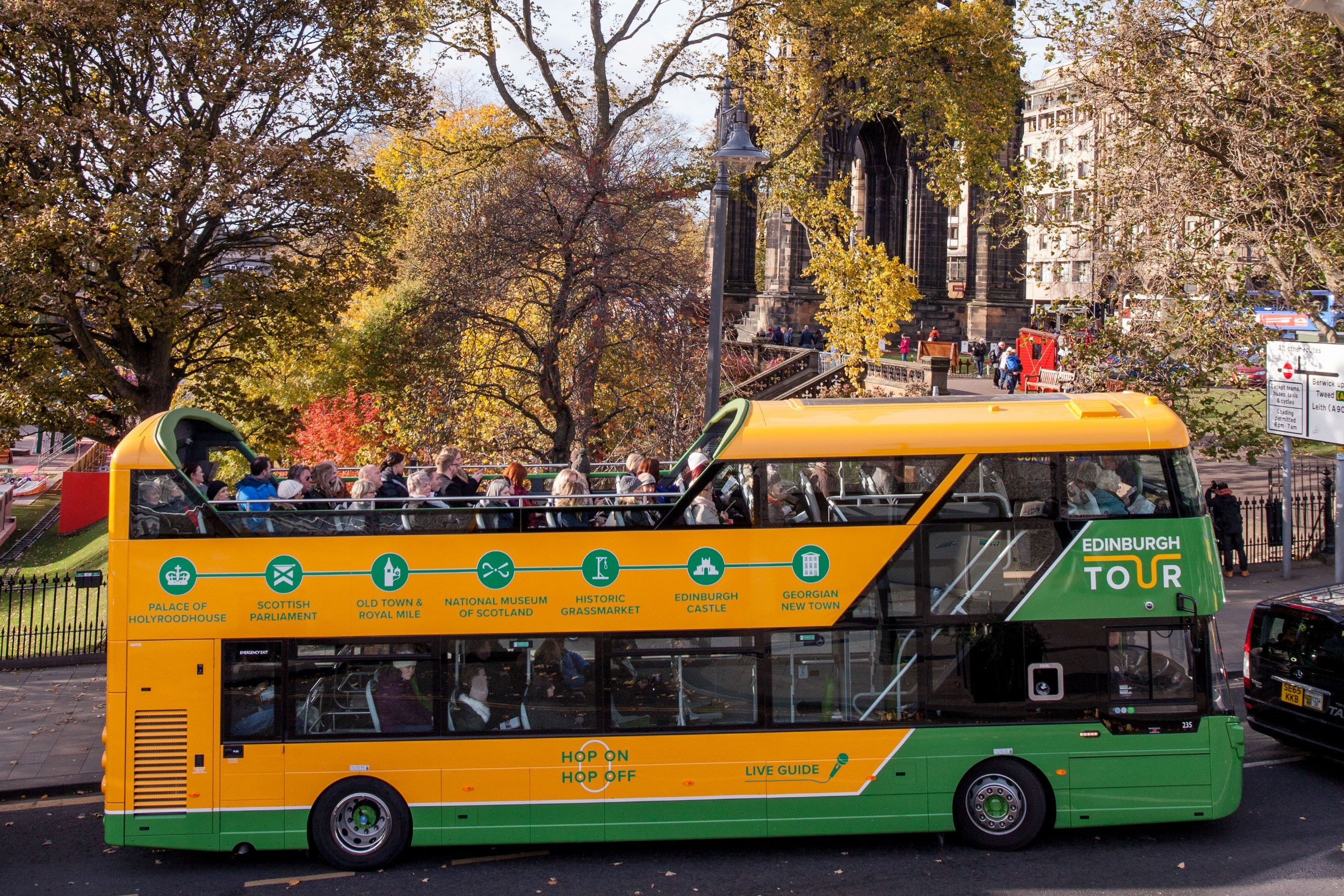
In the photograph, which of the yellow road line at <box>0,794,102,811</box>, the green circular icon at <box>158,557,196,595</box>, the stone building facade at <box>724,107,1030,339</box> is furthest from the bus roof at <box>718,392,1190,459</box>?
the stone building facade at <box>724,107,1030,339</box>

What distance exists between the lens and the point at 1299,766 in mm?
11555

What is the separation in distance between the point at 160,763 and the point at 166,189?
364 inches

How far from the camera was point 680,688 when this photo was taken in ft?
30.3

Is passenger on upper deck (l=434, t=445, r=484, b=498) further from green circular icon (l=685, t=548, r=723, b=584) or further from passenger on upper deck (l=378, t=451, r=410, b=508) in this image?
green circular icon (l=685, t=548, r=723, b=584)

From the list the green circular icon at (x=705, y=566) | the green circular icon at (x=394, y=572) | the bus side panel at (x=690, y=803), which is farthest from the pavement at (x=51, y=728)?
the green circular icon at (x=705, y=566)

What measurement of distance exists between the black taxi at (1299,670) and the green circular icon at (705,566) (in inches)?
246

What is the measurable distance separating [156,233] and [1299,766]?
1521 cm

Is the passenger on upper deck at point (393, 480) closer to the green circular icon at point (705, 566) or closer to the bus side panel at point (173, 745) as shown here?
the bus side panel at point (173, 745)

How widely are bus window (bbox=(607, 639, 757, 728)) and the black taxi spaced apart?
19.1 ft

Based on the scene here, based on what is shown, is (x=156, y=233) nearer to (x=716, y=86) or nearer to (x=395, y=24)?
(x=395, y=24)

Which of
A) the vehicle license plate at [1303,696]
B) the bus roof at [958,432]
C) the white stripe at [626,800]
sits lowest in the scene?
the white stripe at [626,800]

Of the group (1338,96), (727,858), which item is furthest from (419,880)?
(1338,96)

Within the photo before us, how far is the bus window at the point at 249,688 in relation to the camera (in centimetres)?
907

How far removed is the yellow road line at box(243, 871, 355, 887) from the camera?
29.7 ft
